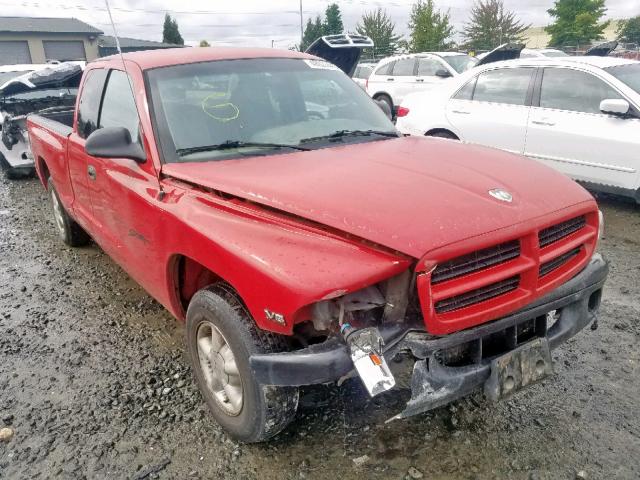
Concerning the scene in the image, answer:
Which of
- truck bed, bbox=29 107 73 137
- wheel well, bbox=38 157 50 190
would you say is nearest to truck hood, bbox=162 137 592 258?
truck bed, bbox=29 107 73 137

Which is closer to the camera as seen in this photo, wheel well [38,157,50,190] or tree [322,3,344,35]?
wheel well [38,157,50,190]

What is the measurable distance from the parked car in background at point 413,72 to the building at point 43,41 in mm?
36119

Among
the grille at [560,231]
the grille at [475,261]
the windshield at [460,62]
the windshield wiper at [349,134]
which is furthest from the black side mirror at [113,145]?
the windshield at [460,62]

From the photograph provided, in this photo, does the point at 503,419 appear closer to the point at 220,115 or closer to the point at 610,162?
the point at 220,115

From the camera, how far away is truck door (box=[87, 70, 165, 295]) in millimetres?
2795

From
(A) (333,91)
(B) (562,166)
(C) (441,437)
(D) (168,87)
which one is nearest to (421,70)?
(B) (562,166)

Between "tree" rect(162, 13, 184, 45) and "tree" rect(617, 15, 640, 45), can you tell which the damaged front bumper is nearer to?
"tree" rect(162, 13, 184, 45)

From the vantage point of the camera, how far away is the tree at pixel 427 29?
126 feet

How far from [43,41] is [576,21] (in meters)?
43.8

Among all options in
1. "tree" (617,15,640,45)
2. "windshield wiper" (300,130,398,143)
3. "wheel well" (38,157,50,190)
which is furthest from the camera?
"tree" (617,15,640,45)

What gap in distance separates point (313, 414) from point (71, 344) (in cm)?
183

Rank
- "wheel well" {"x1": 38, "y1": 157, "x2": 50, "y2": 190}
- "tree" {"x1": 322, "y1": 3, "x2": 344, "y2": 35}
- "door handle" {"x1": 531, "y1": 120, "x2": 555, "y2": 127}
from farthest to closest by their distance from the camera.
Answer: "tree" {"x1": 322, "y1": 3, "x2": 344, "y2": 35} < "door handle" {"x1": 531, "y1": 120, "x2": 555, "y2": 127} < "wheel well" {"x1": 38, "y1": 157, "x2": 50, "y2": 190}

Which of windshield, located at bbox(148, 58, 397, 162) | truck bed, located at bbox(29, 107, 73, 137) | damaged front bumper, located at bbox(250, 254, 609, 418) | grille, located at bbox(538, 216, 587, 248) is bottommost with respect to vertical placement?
damaged front bumper, located at bbox(250, 254, 609, 418)

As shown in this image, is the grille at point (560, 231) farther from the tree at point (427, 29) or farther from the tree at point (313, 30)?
the tree at point (313, 30)
